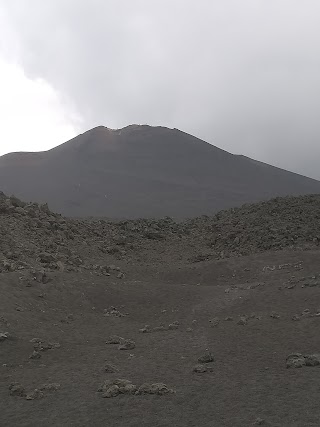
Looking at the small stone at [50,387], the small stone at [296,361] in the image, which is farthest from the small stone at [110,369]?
the small stone at [296,361]

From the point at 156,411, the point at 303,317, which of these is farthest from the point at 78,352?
the point at 303,317

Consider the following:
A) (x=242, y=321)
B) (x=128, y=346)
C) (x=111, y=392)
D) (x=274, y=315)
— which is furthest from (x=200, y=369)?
(x=274, y=315)

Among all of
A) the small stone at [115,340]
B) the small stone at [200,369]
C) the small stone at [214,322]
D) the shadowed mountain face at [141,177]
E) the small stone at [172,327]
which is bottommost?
the small stone at [115,340]

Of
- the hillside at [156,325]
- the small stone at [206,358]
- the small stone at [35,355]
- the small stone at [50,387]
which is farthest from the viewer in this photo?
the small stone at [35,355]

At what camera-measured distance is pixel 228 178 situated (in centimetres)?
8338

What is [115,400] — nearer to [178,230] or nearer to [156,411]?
[156,411]

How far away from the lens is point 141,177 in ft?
266

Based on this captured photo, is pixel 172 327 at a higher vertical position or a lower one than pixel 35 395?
higher

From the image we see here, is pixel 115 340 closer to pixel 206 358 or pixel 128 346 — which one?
pixel 128 346

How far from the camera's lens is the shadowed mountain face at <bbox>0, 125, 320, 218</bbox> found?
65.6 metres

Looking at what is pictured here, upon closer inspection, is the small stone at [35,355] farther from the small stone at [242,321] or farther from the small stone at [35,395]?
the small stone at [242,321]

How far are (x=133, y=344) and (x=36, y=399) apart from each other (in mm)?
2721

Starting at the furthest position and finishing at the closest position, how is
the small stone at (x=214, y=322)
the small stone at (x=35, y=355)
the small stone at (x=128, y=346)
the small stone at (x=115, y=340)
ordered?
the small stone at (x=214, y=322) → the small stone at (x=115, y=340) → the small stone at (x=128, y=346) → the small stone at (x=35, y=355)

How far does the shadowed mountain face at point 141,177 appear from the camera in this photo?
215ft
